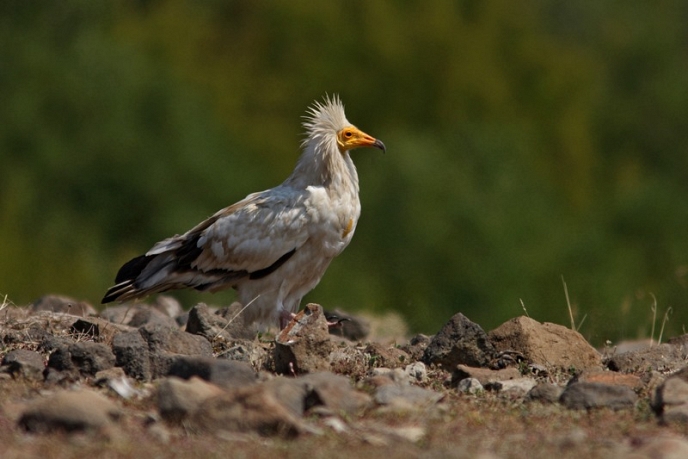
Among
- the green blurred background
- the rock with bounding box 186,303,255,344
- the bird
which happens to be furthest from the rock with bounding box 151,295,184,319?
the green blurred background

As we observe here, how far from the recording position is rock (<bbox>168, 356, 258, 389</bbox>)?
22.1 feet

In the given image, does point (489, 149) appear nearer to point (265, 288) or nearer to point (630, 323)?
point (630, 323)

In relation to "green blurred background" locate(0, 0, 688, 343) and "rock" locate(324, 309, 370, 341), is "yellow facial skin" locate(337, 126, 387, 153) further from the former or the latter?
"green blurred background" locate(0, 0, 688, 343)

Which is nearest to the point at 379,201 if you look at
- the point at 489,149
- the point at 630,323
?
the point at 489,149

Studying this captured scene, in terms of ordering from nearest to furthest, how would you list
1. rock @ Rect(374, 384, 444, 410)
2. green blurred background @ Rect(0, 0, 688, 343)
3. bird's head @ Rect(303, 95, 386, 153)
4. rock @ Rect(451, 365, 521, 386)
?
rock @ Rect(374, 384, 444, 410)
rock @ Rect(451, 365, 521, 386)
bird's head @ Rect(303, 95, 386, 153)
green blurred background @ Rect(0, 0, 688, 343)

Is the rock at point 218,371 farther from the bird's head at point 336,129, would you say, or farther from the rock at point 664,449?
the bird's head at point 336,129

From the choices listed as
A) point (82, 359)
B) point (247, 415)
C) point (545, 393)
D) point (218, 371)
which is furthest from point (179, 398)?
point (545, 393)

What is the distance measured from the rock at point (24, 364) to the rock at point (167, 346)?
0.57 m

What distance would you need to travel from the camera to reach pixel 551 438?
20.3 ft

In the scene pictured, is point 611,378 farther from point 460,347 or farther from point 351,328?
point 351,328

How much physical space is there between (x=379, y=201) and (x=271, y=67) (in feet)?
38.5

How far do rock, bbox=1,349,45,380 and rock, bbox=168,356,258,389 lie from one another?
0.81m

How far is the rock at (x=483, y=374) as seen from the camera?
24.5 ft

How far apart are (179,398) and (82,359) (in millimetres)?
1316
